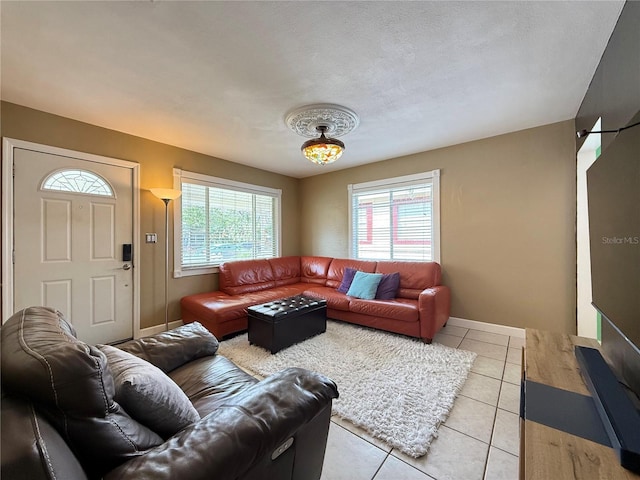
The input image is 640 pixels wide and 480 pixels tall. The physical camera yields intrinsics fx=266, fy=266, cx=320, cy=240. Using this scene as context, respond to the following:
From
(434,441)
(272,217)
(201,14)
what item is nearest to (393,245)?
(272,217)

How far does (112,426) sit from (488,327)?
12.7 ft

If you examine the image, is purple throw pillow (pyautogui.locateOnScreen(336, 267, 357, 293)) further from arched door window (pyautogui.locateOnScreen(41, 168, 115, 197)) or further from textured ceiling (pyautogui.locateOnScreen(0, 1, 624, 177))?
arched door window (pyautogui.locateOnScreen(41, 168, 115, 197))

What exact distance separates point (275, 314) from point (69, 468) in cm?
228

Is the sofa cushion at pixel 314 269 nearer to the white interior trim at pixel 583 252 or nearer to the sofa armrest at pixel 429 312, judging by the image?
the sofa armrest at pixel 429 312

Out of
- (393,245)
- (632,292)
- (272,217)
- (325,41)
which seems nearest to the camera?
(632,292)

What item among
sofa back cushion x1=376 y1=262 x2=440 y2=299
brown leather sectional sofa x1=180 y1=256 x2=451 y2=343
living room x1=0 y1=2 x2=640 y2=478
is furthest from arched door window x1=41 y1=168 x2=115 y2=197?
sofa back cushion x1=376 y1=262 x2=440 y2=299

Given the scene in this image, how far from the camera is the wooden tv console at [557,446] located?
80cm

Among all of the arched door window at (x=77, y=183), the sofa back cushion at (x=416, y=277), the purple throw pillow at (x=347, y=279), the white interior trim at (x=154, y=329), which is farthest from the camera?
Answer: the purple throw pillow at (x=347, y=279)

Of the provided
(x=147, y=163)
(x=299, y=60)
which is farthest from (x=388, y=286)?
(x=147, y=163)

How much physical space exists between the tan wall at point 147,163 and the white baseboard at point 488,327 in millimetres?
3587

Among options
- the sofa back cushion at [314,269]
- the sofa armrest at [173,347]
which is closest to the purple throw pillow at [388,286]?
the sofa back cushion at [314,269]

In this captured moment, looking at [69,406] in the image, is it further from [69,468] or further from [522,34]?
[522,34]

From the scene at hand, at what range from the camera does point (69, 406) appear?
690mm

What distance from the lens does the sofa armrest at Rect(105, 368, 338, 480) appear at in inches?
29.6
